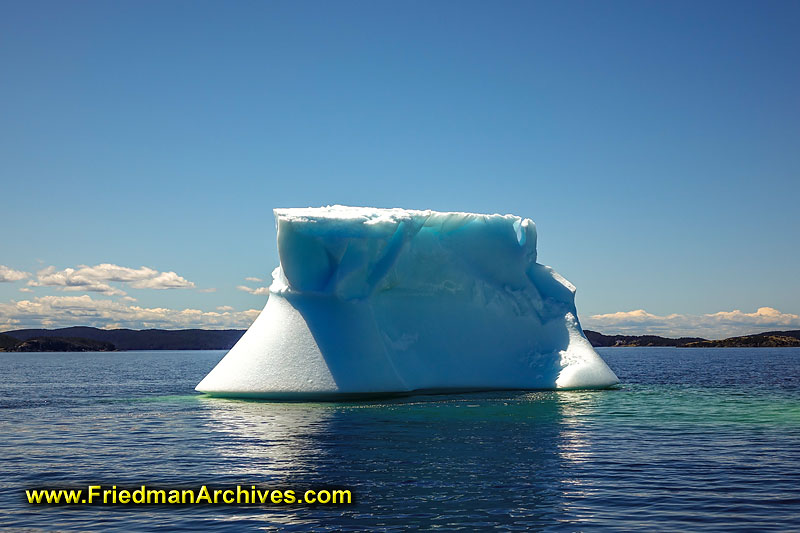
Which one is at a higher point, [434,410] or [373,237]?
[373,237]

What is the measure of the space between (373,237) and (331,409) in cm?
541

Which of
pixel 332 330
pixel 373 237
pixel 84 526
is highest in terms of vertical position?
pixel 373 237

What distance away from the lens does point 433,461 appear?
452 inches

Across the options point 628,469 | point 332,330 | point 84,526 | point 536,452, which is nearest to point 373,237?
point 332,330

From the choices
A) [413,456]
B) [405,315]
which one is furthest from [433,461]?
[405,315]

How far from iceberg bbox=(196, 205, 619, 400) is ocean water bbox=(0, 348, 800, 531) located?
3.45 ft

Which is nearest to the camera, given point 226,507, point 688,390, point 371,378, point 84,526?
point 84,526

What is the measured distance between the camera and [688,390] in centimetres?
2677

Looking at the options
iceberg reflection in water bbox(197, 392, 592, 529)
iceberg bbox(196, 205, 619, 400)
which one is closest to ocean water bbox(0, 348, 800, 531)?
iceberg reflection in water bbox(197, 392, 592, 529)

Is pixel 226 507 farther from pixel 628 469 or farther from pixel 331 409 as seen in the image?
pixel 331 409

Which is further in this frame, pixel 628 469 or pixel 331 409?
pixel 331 409

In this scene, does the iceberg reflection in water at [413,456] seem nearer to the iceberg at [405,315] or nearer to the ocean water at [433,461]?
the ocean water at [433,461]

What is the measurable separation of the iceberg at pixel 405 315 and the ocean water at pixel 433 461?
105cm

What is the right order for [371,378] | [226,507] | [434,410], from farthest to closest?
[371,378]
[434,410]
[226,507]
